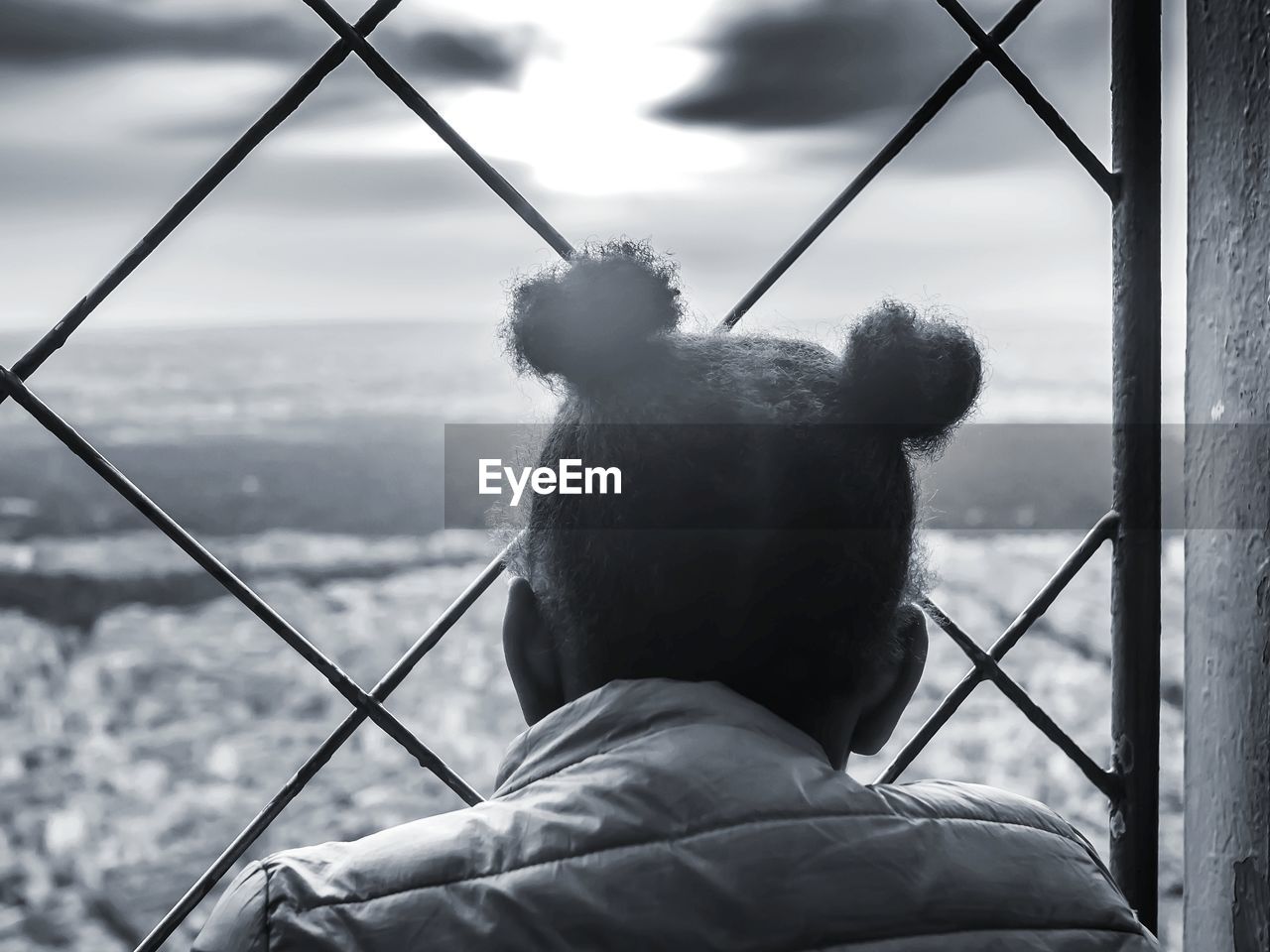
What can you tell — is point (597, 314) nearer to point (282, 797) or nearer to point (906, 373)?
point (906, 373)

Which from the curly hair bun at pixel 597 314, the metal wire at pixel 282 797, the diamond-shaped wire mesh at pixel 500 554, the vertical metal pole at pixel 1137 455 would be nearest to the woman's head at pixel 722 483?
the curly hair bun at pixel 597 314

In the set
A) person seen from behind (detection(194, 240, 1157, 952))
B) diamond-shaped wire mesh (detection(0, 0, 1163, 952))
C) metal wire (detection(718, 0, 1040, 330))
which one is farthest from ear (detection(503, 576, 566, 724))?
metal wire (detection(718, 0, 1040, 330))

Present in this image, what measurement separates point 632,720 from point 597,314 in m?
0.21

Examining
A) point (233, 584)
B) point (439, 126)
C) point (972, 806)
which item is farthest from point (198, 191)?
point (972, 806)

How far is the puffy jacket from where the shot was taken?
39cm

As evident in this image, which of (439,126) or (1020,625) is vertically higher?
(439,126)

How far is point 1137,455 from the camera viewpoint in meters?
0.84

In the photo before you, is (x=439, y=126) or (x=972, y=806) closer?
(x=972, y=806)

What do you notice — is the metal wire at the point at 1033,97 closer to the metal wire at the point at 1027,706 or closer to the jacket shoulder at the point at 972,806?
the metal wire at the point at 1027,706

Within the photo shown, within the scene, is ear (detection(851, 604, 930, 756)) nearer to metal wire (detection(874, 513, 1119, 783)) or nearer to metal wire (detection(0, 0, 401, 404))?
metal wire (detection(874, 513, 1119, 783))

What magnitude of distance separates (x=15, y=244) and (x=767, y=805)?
108 centimetres

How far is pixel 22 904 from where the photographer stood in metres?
1.32

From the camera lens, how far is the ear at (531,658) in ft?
1.76

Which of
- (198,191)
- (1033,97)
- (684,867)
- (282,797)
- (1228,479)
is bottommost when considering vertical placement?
(282,797)
